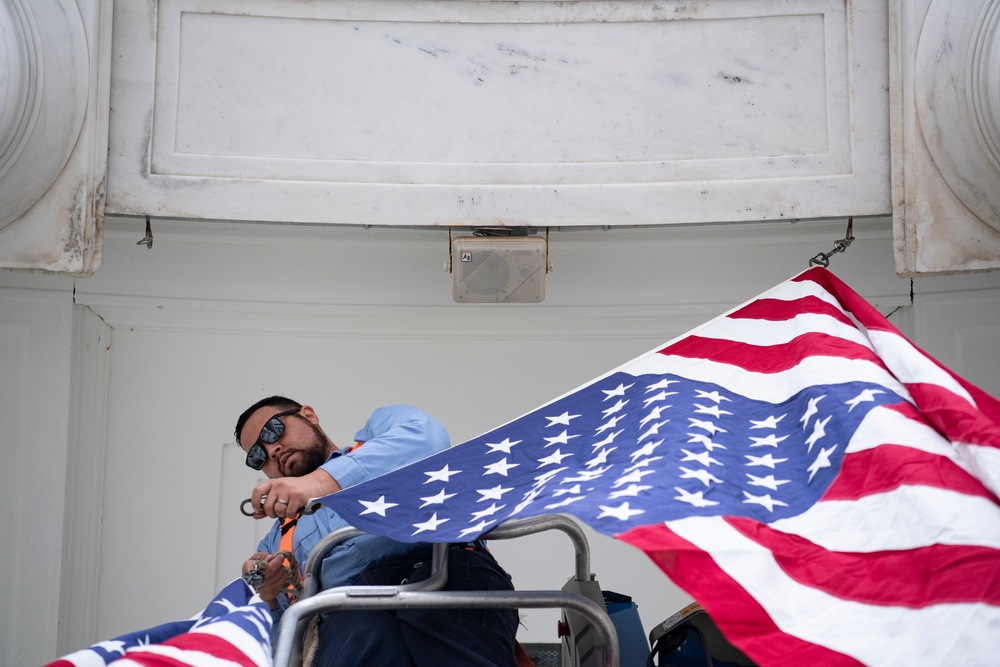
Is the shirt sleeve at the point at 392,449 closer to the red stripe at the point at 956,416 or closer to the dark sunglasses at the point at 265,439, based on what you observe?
the dark sunglasses at the point at 265,439

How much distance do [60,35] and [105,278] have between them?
109 centimetres

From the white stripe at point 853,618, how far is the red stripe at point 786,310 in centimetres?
101

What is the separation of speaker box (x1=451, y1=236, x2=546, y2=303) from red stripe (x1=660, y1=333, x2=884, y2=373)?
115 cm

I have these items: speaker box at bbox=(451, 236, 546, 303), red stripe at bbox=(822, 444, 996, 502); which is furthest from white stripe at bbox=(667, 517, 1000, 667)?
speaker box at bbox=(451, 236, 546, 303)

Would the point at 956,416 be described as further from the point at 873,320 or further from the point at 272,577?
the point at 272,577

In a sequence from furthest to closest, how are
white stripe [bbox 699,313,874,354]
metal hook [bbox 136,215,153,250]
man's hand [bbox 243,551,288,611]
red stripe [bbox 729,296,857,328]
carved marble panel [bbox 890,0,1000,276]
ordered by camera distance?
metal hook [bbox 136,215,153,250] → carved marble panel [bbox 890,0,1000,276] → red stripe [bbox 729,296,857,328] → white stripe [bbox 699,313,874,354] → man's hand [bbox 243,551,288,611]

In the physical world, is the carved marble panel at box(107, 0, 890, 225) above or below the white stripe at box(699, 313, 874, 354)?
above

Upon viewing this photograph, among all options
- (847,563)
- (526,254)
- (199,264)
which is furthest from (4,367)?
(847,563)

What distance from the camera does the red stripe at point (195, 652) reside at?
1787 millimetres

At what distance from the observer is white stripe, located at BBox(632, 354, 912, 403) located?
2422 millimetres

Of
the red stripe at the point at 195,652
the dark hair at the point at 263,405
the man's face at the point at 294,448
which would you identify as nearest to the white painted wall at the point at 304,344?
the dark hair at the point at 263,405

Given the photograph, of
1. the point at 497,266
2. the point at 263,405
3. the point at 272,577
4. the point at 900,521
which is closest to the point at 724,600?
the point at 900,521

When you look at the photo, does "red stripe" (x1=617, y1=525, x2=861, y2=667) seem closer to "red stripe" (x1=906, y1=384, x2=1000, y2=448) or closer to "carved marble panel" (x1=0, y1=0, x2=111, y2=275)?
"red stripe" (x1=906, y1=384, x2=1000, y2=448)

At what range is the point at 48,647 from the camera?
4.20 metres
